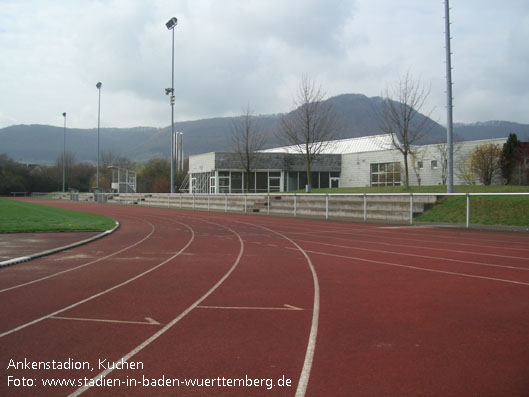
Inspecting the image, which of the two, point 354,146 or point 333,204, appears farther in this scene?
point 354,146

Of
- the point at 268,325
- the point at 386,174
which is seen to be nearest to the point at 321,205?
the point at 386,174

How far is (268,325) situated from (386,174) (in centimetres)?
3950

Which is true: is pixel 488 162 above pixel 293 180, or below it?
above

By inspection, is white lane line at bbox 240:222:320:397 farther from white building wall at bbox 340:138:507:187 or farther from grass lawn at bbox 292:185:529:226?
white building wall at bbox 340:138:507:187

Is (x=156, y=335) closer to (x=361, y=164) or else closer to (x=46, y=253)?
(x=46, y=253)

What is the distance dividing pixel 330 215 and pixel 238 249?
13263 millimetres

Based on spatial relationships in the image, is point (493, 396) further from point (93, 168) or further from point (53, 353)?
point (93, 168)

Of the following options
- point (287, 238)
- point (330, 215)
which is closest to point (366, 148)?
point (330, 215)

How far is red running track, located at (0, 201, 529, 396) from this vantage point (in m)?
3.72

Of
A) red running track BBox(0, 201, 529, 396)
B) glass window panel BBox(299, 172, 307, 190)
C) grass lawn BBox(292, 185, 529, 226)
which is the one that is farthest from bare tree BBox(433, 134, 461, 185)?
red running track BBox(0, 201, 529, 396)

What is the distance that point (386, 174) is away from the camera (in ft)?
140

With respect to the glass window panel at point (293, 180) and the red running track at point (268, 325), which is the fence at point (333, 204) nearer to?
the red running track at point (268, 325)

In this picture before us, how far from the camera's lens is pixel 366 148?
5128 centimetres

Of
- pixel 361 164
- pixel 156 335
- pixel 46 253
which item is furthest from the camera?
pixel 361 164
